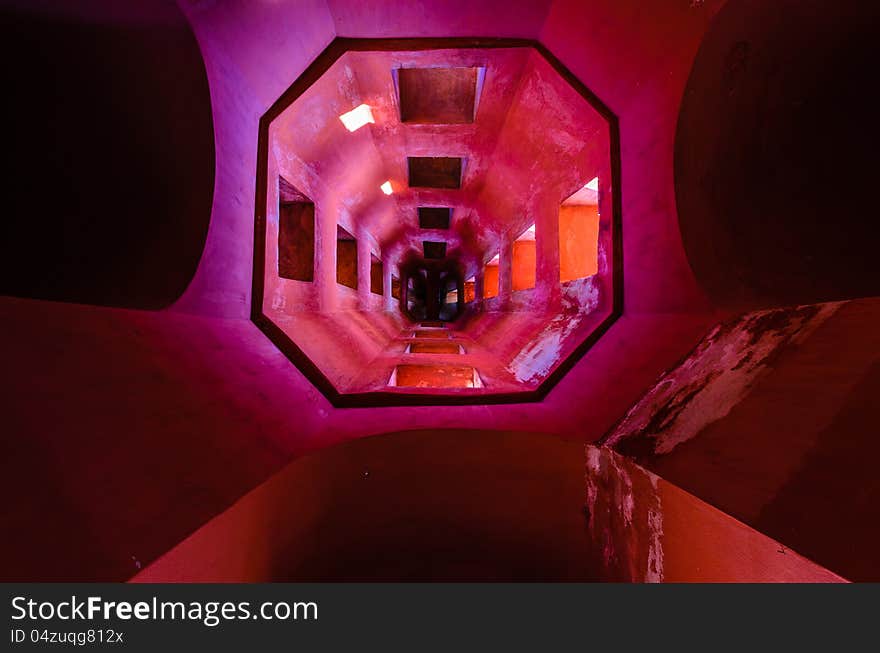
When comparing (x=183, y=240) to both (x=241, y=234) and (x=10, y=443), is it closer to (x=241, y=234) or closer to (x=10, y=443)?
(x=241, y=234)

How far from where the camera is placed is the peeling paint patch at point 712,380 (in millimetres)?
1952

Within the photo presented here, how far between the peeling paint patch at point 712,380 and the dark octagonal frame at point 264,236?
108 cm

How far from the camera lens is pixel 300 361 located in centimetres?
364

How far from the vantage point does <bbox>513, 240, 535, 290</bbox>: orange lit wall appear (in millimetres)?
8727

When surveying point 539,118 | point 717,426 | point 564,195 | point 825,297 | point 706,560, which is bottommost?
point 706,560

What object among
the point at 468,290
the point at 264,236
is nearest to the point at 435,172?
the point at 264,236

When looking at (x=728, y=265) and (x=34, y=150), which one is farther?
(x=728, y=265)

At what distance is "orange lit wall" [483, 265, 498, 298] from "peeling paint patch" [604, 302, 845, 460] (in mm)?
9623

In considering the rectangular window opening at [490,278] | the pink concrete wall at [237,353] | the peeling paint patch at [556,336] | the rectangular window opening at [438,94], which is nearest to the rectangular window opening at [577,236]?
the peeling paint patch at [556,336]

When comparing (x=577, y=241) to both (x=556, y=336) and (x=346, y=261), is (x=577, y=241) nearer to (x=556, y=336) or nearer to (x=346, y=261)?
(x=556, y=336)

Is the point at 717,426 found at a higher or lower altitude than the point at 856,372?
lower

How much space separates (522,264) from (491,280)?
346 centimetres

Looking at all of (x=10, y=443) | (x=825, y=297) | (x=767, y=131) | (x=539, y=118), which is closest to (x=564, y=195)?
(x=539, y=118)

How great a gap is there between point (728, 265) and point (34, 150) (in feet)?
16.4
